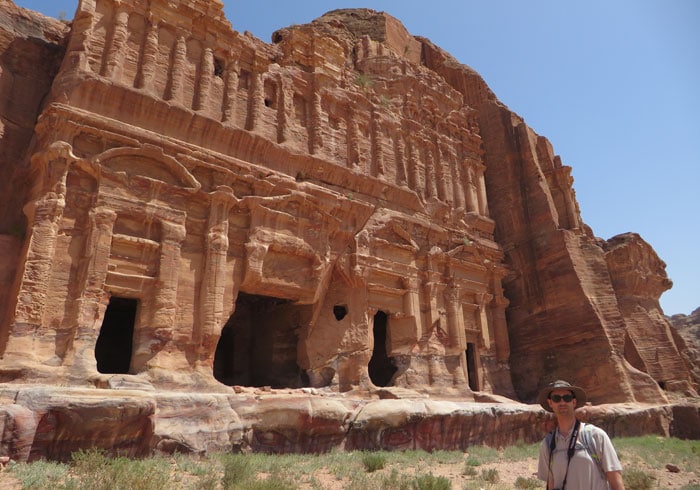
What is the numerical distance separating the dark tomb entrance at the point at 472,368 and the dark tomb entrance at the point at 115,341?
12.1 m

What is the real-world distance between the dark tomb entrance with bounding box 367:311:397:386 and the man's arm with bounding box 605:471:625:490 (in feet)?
49.4

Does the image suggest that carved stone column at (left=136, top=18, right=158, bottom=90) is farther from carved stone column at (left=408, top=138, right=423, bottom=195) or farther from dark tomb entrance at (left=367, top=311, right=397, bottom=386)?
dark tomb entrance at (left=367, top=311, right=397, bottom=386)

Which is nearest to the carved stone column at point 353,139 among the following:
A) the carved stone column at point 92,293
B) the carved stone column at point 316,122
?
the carved stone column at point 316,122

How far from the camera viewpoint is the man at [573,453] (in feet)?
11.8

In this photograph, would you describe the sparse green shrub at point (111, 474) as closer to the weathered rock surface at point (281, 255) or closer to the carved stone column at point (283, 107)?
the weathered rock surface at point (281, 255)

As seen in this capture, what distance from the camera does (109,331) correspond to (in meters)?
16.5

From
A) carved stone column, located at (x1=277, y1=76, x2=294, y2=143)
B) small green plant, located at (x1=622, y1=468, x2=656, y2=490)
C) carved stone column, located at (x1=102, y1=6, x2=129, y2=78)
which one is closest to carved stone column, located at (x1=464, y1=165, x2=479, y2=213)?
carved stone column, located at (x1=277, y1=76, x2=294, y2=143)

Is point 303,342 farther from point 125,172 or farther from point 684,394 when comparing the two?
point 684,394

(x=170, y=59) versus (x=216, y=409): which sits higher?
(x=170, y=59)

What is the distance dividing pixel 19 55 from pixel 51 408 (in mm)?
11505

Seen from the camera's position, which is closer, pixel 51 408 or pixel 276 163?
pixel 51 408

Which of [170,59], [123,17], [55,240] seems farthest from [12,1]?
[55,240]

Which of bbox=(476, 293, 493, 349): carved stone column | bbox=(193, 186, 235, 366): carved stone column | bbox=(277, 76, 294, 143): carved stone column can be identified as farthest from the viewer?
bbox=(476, 293, 493, 349): carved stone column

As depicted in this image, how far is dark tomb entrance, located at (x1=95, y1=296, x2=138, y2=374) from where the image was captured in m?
16.4
